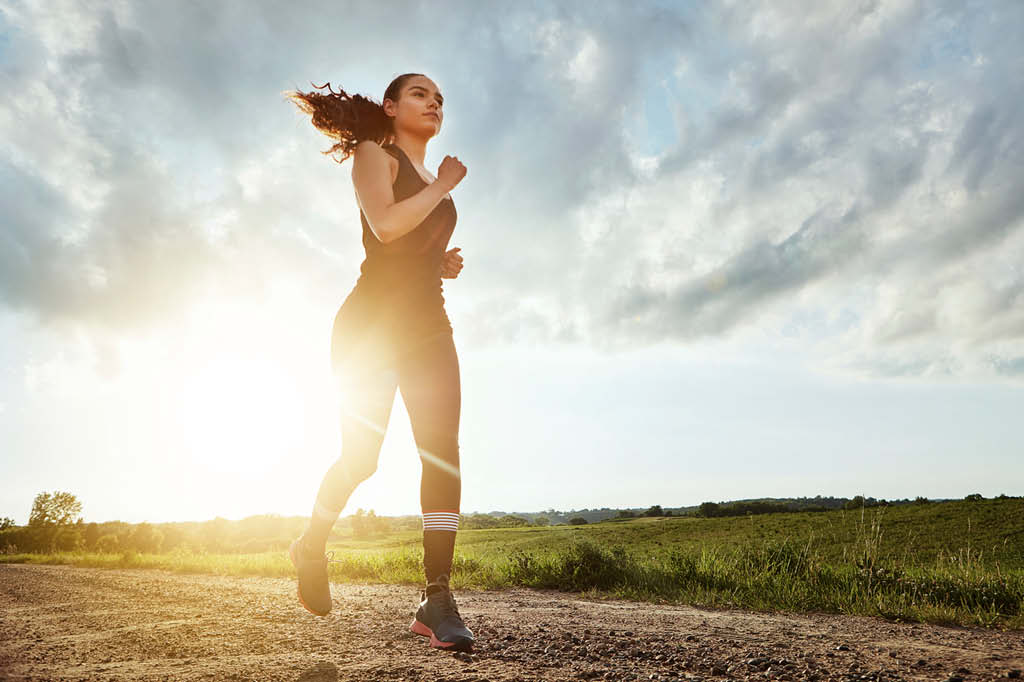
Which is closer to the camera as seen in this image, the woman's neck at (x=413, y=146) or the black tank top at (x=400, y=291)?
the black tank top at (x=400, y=291)

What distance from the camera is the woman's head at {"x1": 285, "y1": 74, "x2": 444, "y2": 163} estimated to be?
379 cm

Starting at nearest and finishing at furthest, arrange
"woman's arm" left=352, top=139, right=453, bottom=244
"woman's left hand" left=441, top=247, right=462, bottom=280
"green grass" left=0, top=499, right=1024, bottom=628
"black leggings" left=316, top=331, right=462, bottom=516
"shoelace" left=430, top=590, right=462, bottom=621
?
"shoelace" left=430, top=590, right=462, bottom=621 < "woman's arm" left=352, top=139, right=453, bottom=244 < "black leggings" left=316, top=331, right=462, bottom=516 < "woman's left hand" left=441, top=247, right=462, bottom=280 < "green grass" left=0, top=499, right=1024, bottom=628

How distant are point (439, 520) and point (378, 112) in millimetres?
2558

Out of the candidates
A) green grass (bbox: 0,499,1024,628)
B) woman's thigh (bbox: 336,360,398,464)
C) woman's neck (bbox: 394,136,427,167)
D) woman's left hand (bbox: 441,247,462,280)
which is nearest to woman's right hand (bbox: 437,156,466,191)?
woman's neck (bbox: 394,136,427,167)

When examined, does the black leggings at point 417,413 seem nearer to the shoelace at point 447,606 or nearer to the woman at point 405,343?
the woman at point 405,343

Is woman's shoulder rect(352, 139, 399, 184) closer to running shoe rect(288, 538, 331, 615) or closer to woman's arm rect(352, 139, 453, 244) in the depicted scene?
woman's arm rect(352, 139, 453, 244)

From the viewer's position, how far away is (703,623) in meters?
4.65

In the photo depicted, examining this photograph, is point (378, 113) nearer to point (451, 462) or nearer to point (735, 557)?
point (451, 462)

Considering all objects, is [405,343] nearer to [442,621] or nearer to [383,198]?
[383,198]

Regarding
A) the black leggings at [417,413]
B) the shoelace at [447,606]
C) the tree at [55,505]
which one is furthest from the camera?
the tree at [55,505]

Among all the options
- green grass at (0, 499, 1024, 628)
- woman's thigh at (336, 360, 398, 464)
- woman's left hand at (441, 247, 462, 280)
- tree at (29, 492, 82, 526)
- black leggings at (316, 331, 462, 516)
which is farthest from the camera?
tree at (29, 492, 82, 526)

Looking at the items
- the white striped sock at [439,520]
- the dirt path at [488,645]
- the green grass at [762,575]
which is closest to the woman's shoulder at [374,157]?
the white striped sock at [439,520]

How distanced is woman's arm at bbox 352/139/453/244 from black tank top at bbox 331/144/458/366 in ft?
0.42

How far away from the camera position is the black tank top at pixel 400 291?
3492 mm
